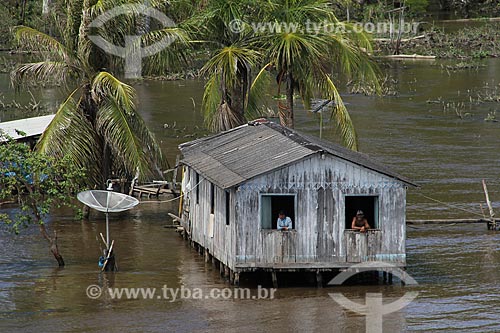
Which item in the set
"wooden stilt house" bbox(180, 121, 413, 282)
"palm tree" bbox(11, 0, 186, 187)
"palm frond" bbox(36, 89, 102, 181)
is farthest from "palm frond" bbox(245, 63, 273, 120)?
"wooden stilt house" bbox(180, 121, 413, 282)

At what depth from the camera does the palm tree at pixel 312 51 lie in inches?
1131

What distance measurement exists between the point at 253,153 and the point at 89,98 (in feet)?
24.0

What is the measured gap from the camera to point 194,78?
180 feet

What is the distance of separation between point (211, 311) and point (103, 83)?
28.7 ft

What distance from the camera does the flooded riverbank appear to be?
808 inches

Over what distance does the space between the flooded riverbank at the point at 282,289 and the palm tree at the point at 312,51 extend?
4.18 meters

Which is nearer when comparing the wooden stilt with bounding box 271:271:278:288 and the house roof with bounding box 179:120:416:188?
the house roof with bounding box 179:120:416:188

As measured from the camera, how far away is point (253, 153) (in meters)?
23.5

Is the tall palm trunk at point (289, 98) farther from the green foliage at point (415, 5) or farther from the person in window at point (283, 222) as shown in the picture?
the green foliage at point (415, 5)

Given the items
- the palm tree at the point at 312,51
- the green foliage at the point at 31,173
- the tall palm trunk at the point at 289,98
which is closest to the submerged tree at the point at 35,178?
the green foliage at the point at 31,173

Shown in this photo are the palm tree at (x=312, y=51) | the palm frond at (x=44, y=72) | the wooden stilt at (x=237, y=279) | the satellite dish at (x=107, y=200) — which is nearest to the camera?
the wooden stilt at (x=237, y=279)

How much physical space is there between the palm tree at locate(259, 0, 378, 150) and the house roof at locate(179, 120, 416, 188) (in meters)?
3.01

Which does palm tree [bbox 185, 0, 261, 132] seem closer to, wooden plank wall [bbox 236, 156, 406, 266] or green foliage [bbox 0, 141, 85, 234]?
green foliage [bbox 0, 141, 85, 234]

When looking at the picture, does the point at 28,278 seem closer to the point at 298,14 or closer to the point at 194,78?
the point at 298,14
